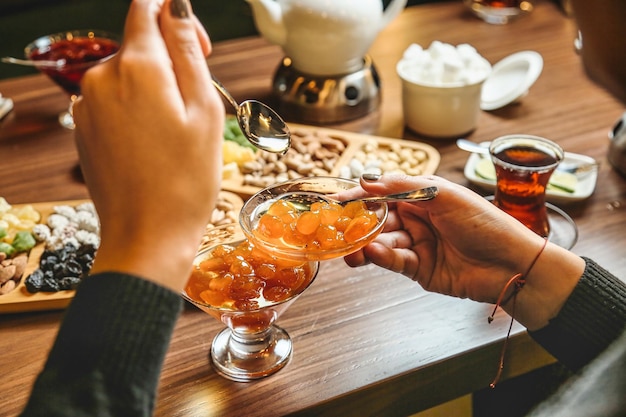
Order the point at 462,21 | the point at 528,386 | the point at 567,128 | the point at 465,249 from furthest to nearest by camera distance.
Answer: the point at 462,21
the point at 567,128
the point at 528,386
the point at 465,249

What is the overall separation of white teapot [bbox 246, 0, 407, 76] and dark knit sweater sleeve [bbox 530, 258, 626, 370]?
2.66 feet

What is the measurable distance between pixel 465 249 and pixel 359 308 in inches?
7.6

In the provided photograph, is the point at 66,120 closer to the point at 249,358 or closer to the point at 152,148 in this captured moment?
the point at 249,358

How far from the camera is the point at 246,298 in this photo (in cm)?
94

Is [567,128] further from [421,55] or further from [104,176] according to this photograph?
[104,176]

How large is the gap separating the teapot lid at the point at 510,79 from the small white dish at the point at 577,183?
0.93 feet

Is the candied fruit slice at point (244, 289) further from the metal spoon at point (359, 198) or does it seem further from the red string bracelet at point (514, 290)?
the red string bracelet at point (514, 290)

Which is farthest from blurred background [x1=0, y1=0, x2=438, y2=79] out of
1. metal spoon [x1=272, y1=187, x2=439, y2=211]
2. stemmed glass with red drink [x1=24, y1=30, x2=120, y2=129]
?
metal spoon [x1=272, y1=187, x2=439, y2=211]

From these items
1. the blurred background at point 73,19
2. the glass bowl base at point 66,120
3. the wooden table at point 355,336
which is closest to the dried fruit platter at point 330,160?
the wooden table at point 355,336

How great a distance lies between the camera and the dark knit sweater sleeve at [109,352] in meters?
0.66

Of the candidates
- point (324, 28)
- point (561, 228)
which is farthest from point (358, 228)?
point (324, 28)

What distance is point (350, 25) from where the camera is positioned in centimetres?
159

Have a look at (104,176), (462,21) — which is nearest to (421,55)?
(462,21)

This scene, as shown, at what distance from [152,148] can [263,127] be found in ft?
1.60
